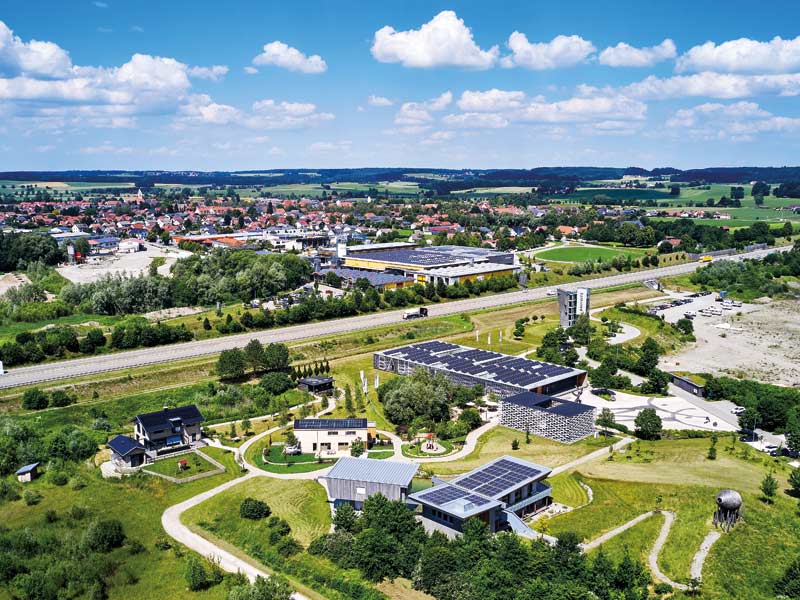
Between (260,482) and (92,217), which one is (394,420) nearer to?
(260,482)

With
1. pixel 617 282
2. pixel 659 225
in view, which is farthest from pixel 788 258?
pixel 659 225

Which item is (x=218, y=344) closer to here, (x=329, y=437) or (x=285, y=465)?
(x=329, y=437)

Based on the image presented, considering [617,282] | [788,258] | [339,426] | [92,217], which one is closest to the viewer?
[339,426]

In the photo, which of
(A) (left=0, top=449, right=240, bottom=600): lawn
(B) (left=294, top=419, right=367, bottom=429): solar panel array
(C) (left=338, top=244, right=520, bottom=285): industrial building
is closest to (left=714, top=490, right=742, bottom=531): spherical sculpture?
(B) (left=294, top=419, right=367, bottom=429): solar panel array

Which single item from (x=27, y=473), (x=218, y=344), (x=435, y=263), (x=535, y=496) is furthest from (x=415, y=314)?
(x=27, y=473)

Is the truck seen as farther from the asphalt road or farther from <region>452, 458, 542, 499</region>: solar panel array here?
<region>452, 458, 542, 499</region>: solar panel array

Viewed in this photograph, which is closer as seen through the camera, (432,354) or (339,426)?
(339,426)
